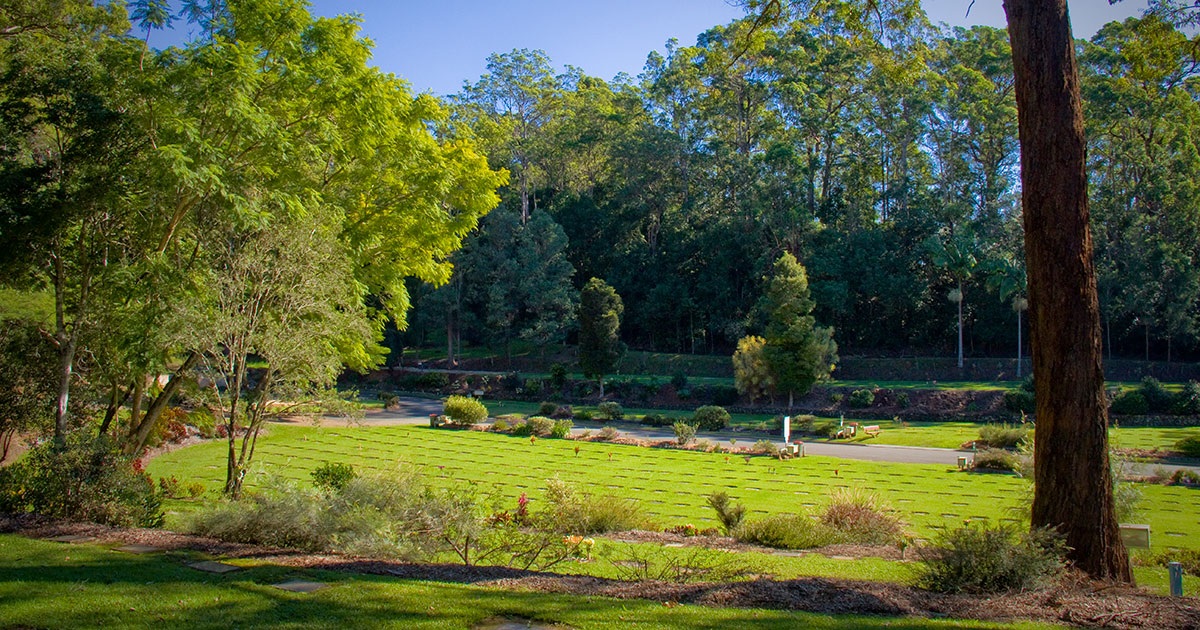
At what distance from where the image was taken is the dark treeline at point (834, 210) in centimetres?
4556

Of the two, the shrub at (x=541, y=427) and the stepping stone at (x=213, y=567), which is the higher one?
the stepping stone at (x=213, y=567)

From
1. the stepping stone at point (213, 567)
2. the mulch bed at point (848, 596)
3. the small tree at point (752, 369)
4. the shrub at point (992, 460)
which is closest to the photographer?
A: the mulch bed at point (848, 596)

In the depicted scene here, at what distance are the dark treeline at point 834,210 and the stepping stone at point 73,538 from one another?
42623 mm

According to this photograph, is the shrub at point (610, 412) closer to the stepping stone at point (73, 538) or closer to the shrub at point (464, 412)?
the shrub at point (464, 412)

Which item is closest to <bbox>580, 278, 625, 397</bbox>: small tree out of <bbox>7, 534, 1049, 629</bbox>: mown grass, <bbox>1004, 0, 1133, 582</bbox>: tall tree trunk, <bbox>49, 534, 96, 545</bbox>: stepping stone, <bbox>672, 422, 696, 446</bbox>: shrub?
<bbox>672, 422, 696, 446</bbox>: shrub

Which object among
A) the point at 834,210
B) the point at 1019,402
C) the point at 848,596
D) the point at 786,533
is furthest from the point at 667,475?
the point at 834,210

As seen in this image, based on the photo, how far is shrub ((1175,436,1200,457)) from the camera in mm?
24125

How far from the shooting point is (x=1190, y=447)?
79.7ft

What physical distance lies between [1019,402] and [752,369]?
40.7ft

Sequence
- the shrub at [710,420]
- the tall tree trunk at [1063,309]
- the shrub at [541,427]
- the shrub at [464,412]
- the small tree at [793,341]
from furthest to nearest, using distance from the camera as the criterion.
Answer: the small tree at [793,341] < the shrub at [710,420] < the shrub at [464,412] < the shrub at [541,427] < the tall tree trunk at [1063,309]

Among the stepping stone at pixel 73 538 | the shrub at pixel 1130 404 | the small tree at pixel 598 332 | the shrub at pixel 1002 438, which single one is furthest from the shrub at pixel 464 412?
the shrub at pixel 1130 404

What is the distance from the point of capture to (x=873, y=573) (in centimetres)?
943

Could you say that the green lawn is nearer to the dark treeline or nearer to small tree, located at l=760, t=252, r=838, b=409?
small tree, located at l=760, t=252, r=838, b=409

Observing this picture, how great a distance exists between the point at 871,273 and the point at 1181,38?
39094 millimetres
